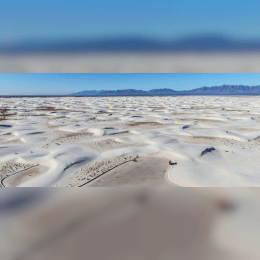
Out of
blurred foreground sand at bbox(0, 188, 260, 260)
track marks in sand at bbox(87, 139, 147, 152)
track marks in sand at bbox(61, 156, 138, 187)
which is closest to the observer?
blurred foreground sand at bbox(0, 188, 260, 260)

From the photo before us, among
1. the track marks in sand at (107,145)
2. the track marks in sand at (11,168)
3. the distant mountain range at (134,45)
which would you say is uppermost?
the distant mountain range at (134,45)

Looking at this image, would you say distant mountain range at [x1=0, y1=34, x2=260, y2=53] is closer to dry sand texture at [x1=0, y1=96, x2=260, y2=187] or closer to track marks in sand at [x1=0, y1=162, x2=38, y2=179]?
dry sand texture at [x1=0, y1=96, x2=260, y2=187]

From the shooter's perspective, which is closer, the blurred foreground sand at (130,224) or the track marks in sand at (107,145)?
the blurred foreground sand at (130,224)

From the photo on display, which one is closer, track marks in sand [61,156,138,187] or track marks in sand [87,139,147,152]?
track marks in sand [61,156,138,187]

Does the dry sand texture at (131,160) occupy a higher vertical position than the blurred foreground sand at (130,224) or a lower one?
lower

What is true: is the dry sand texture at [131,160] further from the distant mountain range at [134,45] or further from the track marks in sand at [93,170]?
the distant mountain range at [134,45]

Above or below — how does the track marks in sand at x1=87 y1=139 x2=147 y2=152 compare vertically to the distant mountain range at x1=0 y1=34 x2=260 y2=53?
below

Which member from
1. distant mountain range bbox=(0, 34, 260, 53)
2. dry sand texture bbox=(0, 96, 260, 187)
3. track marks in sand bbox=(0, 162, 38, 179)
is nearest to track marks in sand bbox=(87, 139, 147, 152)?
dry sand texture bbox=(0, 96, 260, 187)

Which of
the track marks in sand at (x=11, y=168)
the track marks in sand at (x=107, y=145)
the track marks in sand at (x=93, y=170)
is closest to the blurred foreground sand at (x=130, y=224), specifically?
the track marks in sand at (x=93, y=170)

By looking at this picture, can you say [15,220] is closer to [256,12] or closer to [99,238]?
[99,238]
